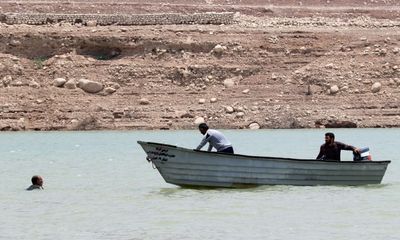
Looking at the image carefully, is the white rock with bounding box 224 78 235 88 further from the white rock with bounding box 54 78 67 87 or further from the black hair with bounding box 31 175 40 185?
the black hair with bounding box 31 175 40 185

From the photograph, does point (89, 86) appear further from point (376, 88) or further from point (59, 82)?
point (376, 88)

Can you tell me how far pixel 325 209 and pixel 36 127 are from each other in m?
24.8

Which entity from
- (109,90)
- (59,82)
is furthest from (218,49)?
(59,82)

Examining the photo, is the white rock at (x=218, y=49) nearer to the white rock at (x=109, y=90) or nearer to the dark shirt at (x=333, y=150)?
the white rock at (x=109, y=90)

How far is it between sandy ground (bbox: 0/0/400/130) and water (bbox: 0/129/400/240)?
11965 mm

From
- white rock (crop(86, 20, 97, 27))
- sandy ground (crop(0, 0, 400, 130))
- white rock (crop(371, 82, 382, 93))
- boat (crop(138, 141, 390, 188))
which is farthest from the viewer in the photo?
white rock (crop(86, 20, 97, 27))

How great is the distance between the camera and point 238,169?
28.0 metres

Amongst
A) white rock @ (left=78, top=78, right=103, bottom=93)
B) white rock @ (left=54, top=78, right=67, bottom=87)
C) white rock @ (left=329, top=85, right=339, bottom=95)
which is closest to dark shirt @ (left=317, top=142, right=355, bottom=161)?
Result: white rock @ (left=329, top=85, right=339, bottom=95)

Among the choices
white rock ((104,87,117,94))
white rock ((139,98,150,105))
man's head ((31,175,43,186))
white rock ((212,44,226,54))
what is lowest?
man's head ((31,175,43,186))

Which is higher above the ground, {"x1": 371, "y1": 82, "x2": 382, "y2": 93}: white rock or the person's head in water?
{"x1": 371, "y1": 82, "x2": 382, "y2": 93}: white rock

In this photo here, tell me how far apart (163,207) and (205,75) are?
2660 cm

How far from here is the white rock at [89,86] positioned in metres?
51.7

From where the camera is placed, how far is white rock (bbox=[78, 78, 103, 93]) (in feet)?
169

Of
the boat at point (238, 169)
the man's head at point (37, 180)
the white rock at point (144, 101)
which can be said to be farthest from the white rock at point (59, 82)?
the boat at point (238, 169)
